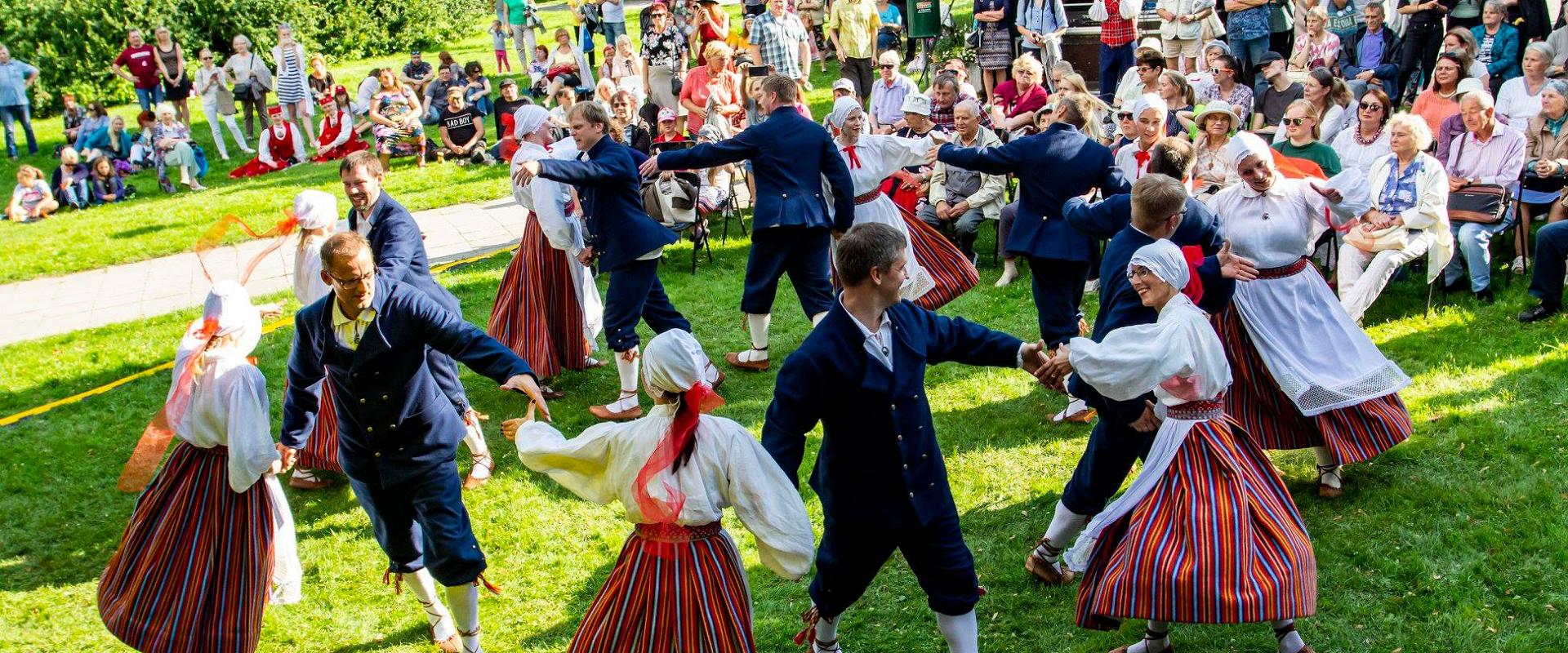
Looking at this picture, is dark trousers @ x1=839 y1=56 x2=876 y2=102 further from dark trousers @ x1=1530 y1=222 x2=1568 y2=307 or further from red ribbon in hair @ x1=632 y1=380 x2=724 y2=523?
red ribbon in hair @ x1=632 y1=380 x2=724 y2=523

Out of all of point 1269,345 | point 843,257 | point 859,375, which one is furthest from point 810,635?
point 1269,345

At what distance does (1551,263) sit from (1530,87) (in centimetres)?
224

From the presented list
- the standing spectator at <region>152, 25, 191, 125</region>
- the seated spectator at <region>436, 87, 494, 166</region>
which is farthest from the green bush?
the seated spectator at <region>436, 87, 494, 166</region>

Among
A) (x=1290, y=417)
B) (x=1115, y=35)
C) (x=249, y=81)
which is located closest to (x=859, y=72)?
(x=1115, y=35)

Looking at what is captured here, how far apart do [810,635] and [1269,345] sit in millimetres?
2365

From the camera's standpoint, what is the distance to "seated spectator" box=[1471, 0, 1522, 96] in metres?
Result: 10.6

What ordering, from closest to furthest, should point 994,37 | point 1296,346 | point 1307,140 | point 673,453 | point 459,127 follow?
point 673,453 → point 1296,346 → point 1307,140 → point 994,37 → point 459,127

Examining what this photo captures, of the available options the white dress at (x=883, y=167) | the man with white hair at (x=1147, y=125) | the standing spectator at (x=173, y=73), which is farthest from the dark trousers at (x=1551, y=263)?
the standing spectator at (x=173, y=73)

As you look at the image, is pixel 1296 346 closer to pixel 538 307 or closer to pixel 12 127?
pixel 538 307

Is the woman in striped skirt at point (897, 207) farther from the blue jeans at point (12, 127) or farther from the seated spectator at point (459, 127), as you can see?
the blue jeans at point (12, 127)

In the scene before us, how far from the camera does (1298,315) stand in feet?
18.0

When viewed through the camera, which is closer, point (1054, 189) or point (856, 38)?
point (1054, 189)

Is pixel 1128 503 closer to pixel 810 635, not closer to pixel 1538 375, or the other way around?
pixel 810 635

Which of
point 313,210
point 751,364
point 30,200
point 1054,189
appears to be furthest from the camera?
point 30,200
